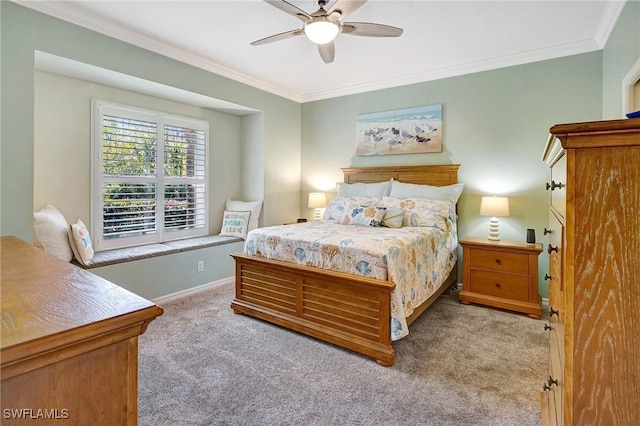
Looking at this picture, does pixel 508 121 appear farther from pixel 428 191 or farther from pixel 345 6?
pixel 345 6

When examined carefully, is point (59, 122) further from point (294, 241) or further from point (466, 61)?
point (466, 61)

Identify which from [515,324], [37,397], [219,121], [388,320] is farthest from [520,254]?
[219,121]

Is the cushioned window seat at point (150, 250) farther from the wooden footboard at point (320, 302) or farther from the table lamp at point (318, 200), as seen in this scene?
the table lamp at point (318, 200)

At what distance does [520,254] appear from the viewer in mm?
3086

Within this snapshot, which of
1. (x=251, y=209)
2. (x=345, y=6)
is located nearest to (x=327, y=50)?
(x=345, y=6)

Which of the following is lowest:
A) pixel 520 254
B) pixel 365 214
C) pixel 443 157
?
pixel 520 254

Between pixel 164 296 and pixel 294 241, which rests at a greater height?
pixel 294 241

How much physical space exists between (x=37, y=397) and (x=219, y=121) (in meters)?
4.45

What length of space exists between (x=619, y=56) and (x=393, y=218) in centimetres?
223

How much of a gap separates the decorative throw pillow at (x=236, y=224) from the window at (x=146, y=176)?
11.2 inches

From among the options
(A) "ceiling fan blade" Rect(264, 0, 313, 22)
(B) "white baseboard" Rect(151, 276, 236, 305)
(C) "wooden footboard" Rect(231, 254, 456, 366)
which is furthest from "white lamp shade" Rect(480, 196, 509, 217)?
(B) "white baseboard" Rect(151, 276, 236, 305)

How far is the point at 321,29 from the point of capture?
2299 mm

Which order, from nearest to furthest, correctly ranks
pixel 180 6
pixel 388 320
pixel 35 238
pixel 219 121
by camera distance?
1. pixel 388 320
2. pixel 180 6
3. pixel 35 238
4. pixel 219 121

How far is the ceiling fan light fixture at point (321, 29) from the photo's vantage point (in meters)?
2.25
